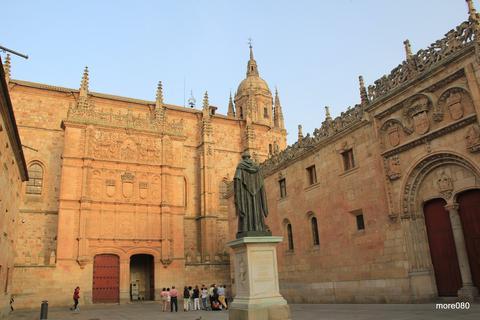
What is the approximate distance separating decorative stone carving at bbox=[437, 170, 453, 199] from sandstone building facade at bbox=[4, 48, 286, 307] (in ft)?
71.6

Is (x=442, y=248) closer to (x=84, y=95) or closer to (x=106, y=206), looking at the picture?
(x=106, y=206)

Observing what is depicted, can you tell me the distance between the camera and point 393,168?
50.2 ft

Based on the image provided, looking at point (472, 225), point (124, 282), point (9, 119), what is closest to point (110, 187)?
point (124, 282)

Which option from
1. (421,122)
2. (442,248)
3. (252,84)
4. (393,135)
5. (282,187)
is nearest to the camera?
(442,248)

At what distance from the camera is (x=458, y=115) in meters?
12.8

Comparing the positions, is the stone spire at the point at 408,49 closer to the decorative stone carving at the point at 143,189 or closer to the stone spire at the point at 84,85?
the decorative stone carving at the point at 143,189

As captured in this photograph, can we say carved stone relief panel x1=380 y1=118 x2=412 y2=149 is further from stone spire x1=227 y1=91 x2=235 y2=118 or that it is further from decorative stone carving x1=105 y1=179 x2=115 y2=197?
stone spire x1=227 y1=91 x2=235 y2=118

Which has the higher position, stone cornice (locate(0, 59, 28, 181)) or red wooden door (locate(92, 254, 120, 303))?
stone cornice (locate(0, 59, 28, 181))

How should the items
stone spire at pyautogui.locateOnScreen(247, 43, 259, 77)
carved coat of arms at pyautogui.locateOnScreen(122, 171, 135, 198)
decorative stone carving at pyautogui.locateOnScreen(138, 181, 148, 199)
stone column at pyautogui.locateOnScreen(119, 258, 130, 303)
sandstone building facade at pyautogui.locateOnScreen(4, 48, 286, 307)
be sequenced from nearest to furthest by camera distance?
sandstone building facade at pyautogui.locateOnScreen(4, 48, 286, 307) → stone column at pyautogui.locateOnScreen(119, 258, 130, 303) → carved coat of arms at pyautogui.locateOnScreen(122, 171, 135, 198) → decorative stone carving at pyautogui.locateOnScreen(138, 181, 148, 199) → stone spire at pyautogui.locateOnScreen(247, 43, 259, 77)

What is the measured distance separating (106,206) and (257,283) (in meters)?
24.0

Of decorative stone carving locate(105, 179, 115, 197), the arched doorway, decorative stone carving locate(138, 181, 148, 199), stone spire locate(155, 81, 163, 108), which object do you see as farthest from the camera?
stone spire locate(155, 81, 163, 108)

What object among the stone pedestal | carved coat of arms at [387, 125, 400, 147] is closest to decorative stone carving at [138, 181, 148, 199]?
carved coat of arms at [387, 125, 400, 147]

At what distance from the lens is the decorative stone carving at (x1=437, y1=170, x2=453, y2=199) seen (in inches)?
528

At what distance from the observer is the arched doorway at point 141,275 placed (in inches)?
1316
